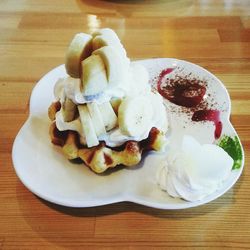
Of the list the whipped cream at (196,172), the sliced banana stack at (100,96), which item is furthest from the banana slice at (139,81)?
the whipped cream at (196,172)

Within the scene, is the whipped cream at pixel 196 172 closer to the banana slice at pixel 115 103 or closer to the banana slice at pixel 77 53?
the banana slice at pixel 115 103

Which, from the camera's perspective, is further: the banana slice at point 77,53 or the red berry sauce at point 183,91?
the red berry sauce at point 183,91

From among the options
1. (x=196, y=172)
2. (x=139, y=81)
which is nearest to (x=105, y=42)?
(x=139, y=81)

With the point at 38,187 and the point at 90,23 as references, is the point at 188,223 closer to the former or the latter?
the point at 38,187

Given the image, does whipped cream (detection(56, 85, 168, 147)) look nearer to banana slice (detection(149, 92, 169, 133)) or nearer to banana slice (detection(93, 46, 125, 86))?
banana slice (detection(149, 92, 169, 133))

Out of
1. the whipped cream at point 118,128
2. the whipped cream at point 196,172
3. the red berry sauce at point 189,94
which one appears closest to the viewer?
the whipped cream at point 196,172

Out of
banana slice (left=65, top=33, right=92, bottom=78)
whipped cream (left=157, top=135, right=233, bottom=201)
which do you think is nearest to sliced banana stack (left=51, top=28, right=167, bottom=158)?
banana slice (left=65, top=33, right=92, bottom=78)
